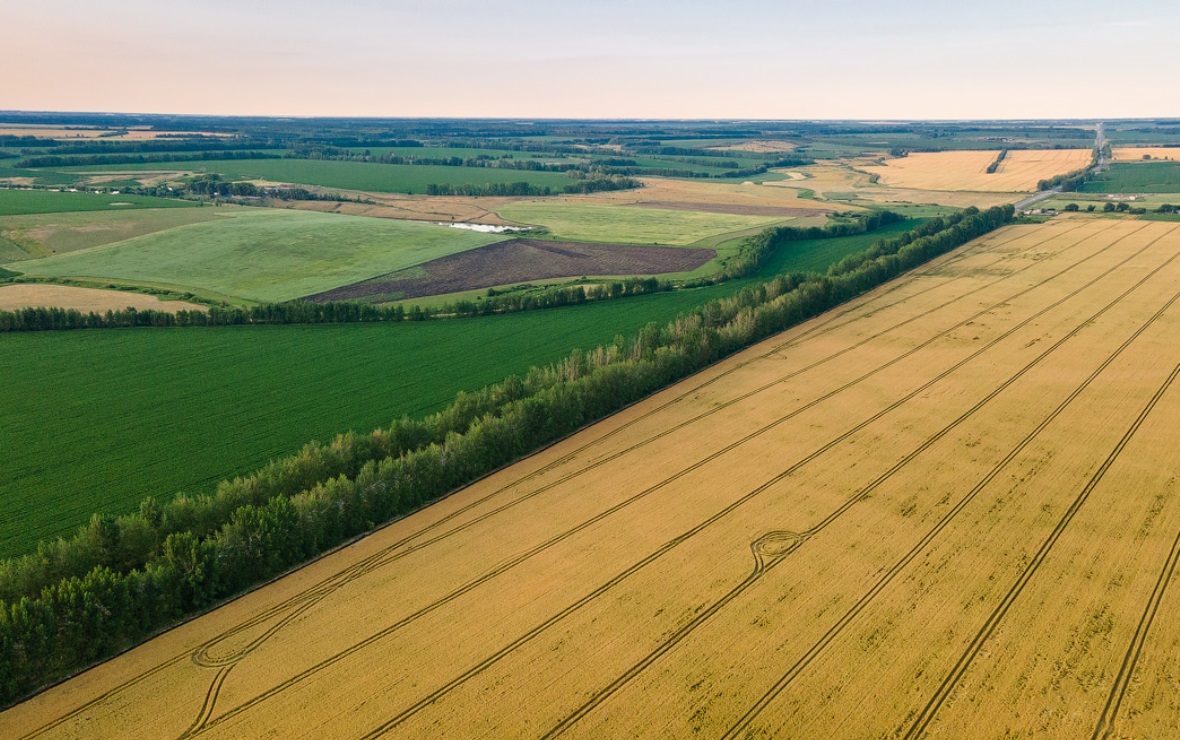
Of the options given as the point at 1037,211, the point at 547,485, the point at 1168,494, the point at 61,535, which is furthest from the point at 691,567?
the point at 1037,211

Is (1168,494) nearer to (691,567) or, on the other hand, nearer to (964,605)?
(964,605)

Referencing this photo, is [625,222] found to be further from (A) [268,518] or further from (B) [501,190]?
(A) [268,518]

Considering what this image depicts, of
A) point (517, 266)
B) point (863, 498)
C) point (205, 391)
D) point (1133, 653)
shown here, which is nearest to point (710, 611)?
point (863, 498)

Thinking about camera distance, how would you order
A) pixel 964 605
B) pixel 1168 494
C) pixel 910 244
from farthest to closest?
pixel 910 244 → pixel 1168 494 → pixel 964 605

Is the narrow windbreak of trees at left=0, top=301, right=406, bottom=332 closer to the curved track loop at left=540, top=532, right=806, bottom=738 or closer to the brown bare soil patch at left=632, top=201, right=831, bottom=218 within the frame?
the curved track loop at left=540, top=532, right=806, bottom=738

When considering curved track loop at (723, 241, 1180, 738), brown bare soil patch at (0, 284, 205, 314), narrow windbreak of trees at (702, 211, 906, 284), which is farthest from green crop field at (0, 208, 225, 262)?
curved track loop at (723, 241, 1180, 738)
